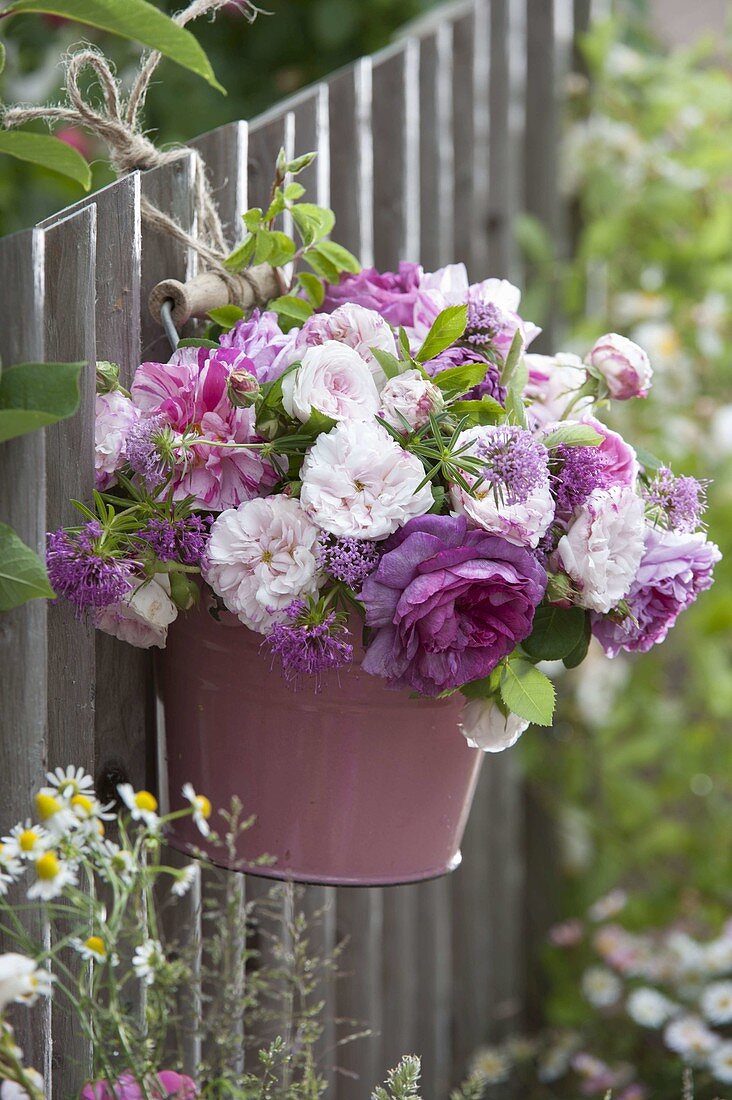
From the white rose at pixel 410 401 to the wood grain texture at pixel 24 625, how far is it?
0.78 ft

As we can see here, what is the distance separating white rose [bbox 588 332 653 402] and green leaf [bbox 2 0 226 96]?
1.21ft

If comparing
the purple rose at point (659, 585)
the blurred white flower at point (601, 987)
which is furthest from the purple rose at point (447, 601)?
the blurred white flower at point (601, 987)

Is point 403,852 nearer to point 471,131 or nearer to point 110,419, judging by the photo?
point 110,419

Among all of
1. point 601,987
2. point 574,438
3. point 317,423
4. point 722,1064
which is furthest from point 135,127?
point 601,987

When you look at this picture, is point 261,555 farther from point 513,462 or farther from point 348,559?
point 513,462

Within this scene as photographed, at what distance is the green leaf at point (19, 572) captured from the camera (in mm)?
739

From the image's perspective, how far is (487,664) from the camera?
2.51ft

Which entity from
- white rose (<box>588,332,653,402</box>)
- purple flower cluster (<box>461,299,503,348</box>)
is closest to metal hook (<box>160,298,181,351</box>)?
purple flower cluster (<box>461,299,503,348</box>)

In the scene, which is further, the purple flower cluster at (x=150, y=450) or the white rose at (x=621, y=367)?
the white rose at (x=621, y=367)

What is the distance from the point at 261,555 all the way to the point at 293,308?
0.83ft

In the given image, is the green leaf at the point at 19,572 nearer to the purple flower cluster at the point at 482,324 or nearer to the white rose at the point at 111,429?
the white rose at the point at 111,429

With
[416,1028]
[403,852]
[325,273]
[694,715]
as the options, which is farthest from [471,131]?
[416,1028]

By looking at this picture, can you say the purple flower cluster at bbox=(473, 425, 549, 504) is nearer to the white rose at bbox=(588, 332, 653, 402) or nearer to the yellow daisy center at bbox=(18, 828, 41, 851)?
the white rose at bbox=(588, 332, 653, 402)

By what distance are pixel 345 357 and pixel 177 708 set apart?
0.33 meters
